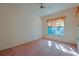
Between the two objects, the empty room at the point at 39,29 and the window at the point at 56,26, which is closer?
the empty room at the point at 39,29

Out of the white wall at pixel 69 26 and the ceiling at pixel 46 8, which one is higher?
the ceiling at pixel 46 8

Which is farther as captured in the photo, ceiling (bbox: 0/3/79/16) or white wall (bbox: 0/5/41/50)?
white wall (bbox: 0/5/41/50)

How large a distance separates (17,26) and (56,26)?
676 millimetres

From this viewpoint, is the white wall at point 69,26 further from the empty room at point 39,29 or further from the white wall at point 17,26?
the white wall at point 17,26

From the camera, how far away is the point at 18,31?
1.68 metres

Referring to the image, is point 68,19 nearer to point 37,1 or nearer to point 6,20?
point 37,1

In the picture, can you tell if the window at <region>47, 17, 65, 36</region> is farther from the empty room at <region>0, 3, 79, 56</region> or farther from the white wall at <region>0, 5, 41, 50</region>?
the white wall at <region>0, 5, 41, 50</region>

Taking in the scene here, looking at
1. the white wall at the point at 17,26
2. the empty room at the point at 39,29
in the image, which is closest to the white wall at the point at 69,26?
the empty room at the point at 39,29

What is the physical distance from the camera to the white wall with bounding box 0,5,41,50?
1.57 m

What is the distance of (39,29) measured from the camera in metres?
1.74

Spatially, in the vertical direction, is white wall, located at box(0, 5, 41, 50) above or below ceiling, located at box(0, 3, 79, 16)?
below

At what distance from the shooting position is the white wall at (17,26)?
1.57 metres

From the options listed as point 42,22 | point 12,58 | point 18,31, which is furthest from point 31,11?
point 12,58

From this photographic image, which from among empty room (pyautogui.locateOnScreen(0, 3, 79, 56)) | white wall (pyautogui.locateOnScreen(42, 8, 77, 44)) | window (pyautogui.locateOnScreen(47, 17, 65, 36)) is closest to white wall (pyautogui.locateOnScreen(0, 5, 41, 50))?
empty room (pyautogui.locateOnScreen(0, 3, 79, 56))
